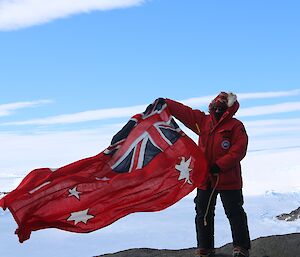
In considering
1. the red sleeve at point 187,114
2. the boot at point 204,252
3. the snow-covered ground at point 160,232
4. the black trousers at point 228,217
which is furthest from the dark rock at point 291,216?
the red sleeve at point 187,114

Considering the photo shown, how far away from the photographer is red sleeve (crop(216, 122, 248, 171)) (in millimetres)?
7488

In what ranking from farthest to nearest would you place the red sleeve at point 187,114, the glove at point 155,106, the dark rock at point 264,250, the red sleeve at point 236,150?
the dark rock at point 264,250
the glove at point 155,106
the red sleeve at point 187,114
the red sleeve at point 236,150

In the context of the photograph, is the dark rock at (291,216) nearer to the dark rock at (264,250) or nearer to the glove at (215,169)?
the dark rock at (264,250)

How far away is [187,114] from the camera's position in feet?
26.5

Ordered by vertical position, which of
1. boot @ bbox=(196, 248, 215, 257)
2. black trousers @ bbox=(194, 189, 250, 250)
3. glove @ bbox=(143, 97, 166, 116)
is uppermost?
glove @ bbox=(143, 97, 166, 116)

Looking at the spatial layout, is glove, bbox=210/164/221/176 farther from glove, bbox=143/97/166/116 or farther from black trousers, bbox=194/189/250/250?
glove, bbox=143/97/166/116

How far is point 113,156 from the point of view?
8070 mm

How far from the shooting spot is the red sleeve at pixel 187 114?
316 inches

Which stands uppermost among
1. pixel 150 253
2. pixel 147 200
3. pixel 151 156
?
pixel 151 156

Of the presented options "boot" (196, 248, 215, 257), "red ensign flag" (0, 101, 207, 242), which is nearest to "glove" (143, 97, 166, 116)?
"red ensign flag" (0, 101, 207, 242)

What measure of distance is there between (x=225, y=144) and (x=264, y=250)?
2.17 metres

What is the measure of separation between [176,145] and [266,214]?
54.4 metres

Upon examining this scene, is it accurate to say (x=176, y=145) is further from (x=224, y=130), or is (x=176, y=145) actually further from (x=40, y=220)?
(x=40, y=220)

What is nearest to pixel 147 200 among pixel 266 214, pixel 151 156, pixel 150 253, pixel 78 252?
pixel 151 156
